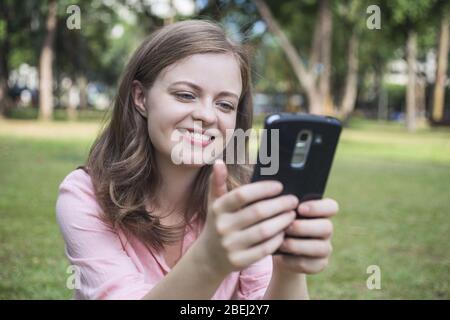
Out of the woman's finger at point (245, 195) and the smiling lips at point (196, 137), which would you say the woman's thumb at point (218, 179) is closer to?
the woman's finger at point (245, 195)

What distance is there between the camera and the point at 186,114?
1.69 m

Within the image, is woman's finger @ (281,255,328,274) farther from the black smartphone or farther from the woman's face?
the woman's face

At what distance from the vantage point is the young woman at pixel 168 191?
128cm

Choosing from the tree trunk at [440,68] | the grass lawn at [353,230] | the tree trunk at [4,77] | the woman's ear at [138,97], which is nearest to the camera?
the woman's ear at [138,97]

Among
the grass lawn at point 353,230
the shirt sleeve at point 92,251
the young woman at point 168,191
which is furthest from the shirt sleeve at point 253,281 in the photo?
the grass lawn at point 353,230

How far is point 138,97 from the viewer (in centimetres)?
191

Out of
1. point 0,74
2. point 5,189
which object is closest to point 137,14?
point 0,74

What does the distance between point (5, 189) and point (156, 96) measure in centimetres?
653

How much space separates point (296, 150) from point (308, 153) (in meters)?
0.03

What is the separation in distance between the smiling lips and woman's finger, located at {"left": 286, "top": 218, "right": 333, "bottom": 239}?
23.4 inches

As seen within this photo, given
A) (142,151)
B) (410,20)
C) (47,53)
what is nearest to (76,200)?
(142,151)

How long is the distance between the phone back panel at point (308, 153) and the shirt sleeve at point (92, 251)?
1.82 feet

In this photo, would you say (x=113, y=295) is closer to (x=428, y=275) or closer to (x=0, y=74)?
(x=428, y=275)
